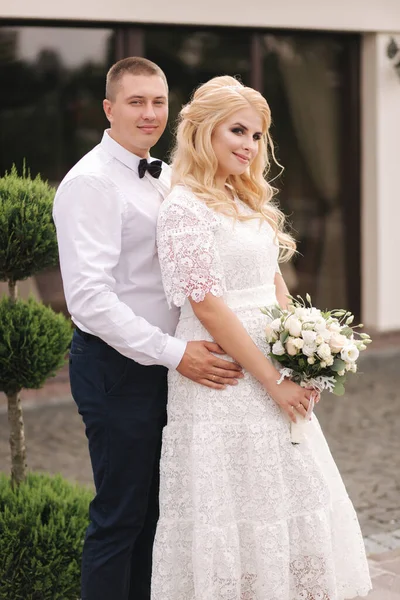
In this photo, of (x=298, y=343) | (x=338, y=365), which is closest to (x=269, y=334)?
(x=298, y=343)

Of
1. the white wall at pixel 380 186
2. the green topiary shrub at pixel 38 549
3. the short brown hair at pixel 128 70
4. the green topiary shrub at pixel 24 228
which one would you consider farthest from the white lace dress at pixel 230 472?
the white wall at pixel 380 186

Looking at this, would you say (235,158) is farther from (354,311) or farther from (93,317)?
(354,311)

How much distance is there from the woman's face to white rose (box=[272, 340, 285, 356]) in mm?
629

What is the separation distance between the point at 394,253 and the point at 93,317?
699 centimetres

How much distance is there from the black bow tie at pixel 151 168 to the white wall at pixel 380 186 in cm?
644

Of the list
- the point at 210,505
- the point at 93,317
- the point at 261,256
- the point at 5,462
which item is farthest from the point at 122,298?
the point at 5,462

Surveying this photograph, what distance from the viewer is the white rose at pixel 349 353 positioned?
3207 millimetres

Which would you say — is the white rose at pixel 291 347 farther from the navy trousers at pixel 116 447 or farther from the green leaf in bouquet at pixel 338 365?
the navy trousers at pixel 116 447

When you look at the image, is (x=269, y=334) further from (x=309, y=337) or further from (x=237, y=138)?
(x=237, y=138)

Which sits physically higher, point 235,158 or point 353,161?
point 353,161

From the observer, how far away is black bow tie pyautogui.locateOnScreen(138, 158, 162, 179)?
341cm

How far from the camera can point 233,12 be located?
863 centimetres

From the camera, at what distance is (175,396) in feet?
11.0

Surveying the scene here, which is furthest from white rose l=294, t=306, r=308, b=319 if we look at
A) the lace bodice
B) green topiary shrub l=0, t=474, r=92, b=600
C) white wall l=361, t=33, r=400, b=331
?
white wall l=361, t=33, r=400, b=331
